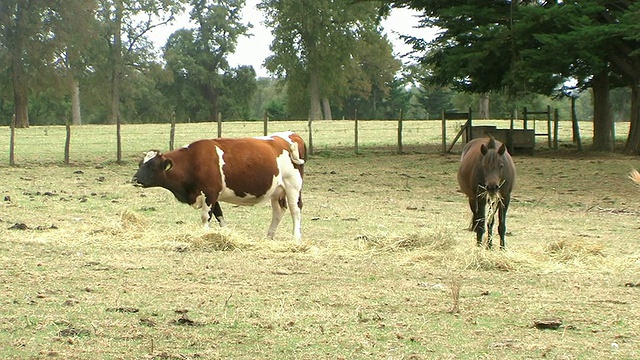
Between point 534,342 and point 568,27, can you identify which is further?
point 568,27

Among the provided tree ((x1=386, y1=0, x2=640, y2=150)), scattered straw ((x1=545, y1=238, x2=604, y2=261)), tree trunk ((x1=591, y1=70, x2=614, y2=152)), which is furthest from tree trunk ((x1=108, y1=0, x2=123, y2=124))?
scattered straw ((x1=545, y1=238, x2=604, y2=261))

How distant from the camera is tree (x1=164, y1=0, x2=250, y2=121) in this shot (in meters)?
86.2

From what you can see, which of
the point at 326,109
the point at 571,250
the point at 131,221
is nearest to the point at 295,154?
the point at 131,221

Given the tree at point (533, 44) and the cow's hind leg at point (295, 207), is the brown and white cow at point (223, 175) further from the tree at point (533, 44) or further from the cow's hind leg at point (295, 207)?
the tree at point (533, 44)

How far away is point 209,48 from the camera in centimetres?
8788

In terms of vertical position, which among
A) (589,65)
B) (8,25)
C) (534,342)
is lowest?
(534,342)

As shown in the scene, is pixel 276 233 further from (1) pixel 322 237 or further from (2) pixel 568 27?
(2) pixel 568 27

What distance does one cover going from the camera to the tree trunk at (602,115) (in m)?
34.2

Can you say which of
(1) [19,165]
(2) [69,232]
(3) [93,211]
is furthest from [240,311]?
(1) [19,165]

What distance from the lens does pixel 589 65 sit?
30.3 meters

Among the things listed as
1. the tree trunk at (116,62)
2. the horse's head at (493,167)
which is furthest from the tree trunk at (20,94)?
the horse's head at (493,167)

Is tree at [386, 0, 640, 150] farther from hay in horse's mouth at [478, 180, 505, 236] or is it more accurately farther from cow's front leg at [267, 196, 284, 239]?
cow's front leg at [267, 196, 284, 239]

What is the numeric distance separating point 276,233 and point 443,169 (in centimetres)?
1462

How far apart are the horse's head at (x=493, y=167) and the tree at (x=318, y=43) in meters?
54.2
